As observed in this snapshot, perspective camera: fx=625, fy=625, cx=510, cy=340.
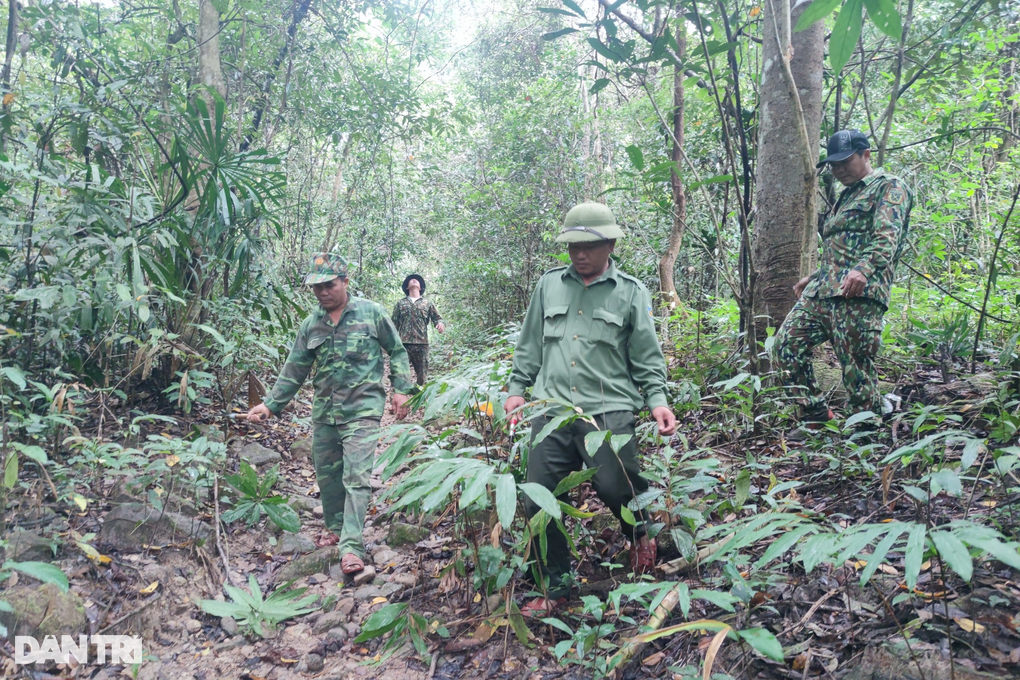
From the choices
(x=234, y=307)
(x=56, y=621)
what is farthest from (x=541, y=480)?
(x=234, y=307)

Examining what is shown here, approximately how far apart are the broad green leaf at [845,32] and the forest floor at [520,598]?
1394 millimetres

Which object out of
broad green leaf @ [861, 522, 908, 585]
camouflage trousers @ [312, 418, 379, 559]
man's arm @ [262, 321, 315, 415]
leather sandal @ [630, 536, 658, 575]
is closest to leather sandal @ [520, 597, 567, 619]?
leather sandal @ [630, 536, 658, 575]

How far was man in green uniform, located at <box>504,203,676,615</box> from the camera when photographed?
2.93m

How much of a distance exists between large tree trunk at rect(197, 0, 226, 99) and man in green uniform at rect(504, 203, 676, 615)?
588cm

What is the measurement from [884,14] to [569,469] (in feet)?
7.00

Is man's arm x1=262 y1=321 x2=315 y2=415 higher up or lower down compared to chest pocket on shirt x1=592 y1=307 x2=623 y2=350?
lower down

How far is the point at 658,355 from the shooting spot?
10.1 feet

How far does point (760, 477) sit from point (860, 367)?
3.12 ft

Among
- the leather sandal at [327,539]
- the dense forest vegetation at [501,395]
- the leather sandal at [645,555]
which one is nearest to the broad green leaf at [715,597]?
the dense forest vegetation at [501,395]

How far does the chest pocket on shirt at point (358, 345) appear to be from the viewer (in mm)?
4328

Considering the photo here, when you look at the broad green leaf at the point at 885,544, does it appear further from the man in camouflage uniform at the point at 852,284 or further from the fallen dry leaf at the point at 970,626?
the man in camouflage uniform at the point at 852,284

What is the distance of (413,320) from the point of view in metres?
8.93

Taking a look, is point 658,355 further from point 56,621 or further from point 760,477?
point 56,621

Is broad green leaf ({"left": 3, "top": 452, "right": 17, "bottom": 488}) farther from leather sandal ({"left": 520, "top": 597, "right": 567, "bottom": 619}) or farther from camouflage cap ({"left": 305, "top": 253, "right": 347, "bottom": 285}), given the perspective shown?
leather sandal ({"left": 520, "top": 597, "right": 567, "bottom": 619})
